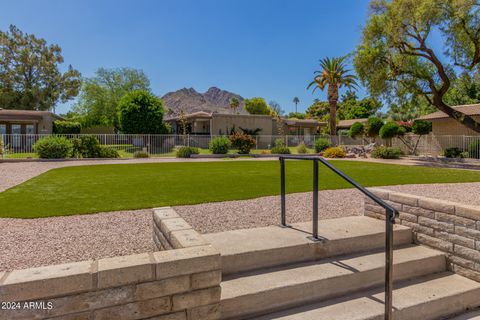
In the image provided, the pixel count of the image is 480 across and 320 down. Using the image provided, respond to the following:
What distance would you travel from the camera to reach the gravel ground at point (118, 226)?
3773 mm

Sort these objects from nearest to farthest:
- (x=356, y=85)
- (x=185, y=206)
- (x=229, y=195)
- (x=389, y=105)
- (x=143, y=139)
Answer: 1. (x=185, y=206)
2. (x=229, y=195)
3. (x=389, y=105)
4. (x=143, y=139)
5. (x=356, y=85)

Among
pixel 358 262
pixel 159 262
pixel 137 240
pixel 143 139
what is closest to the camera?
pixel 159 262

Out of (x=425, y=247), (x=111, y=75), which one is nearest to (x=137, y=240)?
(x=425, y=247)

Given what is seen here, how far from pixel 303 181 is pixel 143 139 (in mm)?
16659

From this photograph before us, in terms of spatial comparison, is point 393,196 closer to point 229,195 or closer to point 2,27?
point 229,195

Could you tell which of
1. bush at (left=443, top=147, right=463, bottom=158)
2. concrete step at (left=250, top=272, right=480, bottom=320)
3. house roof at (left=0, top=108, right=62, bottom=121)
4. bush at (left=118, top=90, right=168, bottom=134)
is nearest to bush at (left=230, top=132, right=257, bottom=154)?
bush at (left=118, top=90, right=168, bottom=134)

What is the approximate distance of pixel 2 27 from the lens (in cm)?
4184

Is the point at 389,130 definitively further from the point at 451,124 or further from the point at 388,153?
the point at 451,124

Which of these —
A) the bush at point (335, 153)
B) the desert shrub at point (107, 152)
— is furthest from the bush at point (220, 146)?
the bush at point (335, 153)

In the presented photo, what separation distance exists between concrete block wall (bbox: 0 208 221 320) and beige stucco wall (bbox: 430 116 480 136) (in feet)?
90.8

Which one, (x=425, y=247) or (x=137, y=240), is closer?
(x=425, y=247)

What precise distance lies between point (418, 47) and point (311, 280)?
19164 millimetres

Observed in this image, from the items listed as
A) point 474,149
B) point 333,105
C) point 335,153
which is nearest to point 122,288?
point 335,153

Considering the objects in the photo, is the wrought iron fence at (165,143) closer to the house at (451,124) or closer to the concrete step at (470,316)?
the house at (451,124)
